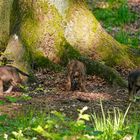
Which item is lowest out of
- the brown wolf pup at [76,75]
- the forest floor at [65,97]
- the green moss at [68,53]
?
the forest floor at [65,97]

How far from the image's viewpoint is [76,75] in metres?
8.96

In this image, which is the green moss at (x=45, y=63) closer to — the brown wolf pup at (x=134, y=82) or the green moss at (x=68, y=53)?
the green moss at (x=68, y=53)

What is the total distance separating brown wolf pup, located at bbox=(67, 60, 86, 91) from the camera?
893cm

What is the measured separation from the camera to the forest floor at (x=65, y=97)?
7750 millimetres

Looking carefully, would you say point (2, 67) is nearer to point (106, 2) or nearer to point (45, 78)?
point (45, 78)

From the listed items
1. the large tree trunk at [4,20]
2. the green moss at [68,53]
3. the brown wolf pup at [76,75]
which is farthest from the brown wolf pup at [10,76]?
the large tree trunk at [4,20]

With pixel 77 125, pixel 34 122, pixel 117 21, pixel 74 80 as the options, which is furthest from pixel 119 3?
pixel 77 125

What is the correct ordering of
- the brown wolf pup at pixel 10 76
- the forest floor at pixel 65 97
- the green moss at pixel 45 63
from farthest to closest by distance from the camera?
the green moss at pixel 45 63 < the brown wolf pup at pixel 10 76 < the forest floor at pixel 65 97

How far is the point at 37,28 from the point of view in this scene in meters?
10.3

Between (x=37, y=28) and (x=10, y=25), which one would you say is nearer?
(x=37, y=28)

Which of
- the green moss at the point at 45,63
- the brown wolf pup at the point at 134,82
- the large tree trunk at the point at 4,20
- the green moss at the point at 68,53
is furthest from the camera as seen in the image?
the large tree trunk at the point at 4,20

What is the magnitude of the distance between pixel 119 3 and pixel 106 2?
1.64ft

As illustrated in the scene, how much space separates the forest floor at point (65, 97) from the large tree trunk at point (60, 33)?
44 centimetres

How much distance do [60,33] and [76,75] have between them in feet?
5.38
